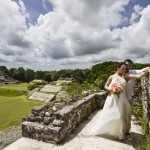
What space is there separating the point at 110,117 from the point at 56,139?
1.45 meters

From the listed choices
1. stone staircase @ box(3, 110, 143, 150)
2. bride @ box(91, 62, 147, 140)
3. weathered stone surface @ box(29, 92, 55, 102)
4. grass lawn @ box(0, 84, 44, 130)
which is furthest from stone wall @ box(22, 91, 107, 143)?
weathered stone surface @ box(29, 92, 55, 102)

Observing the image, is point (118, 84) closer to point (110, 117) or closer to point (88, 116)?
point (110, 117)

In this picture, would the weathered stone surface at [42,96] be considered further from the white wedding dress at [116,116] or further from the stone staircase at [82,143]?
the white wedding dress at [116,116]

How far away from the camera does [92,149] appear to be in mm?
4660

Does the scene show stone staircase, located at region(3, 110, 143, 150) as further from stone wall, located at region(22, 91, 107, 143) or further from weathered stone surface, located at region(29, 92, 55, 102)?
weathered stone surface, located at region(29, 92, 55, 102)

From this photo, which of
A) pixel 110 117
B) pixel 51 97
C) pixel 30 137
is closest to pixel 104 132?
pixel 110 117

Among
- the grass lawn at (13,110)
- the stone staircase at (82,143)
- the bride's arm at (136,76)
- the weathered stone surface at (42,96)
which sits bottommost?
the grass lawn at (13,110)

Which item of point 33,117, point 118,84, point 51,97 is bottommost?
point 51,97

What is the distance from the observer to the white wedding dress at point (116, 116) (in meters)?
5.21

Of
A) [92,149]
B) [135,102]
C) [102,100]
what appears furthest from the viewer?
[102,100]

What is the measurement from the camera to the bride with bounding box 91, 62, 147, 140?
5.20 meters

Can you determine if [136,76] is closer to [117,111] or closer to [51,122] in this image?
[117,111]

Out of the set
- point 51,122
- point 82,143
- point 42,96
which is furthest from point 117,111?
point 42,96

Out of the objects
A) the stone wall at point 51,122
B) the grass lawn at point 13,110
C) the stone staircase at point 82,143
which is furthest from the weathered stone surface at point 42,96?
the stone staircase at point 82,143
